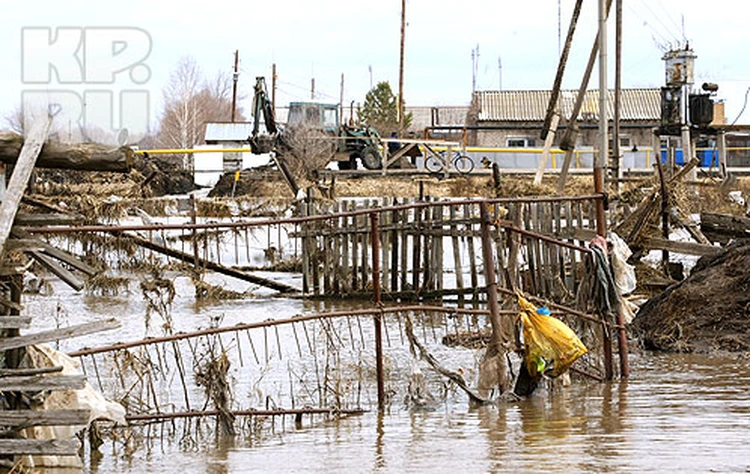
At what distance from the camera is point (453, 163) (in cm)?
4462

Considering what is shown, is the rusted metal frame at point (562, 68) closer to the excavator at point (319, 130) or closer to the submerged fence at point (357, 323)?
the submerged fence at point (357, 323)

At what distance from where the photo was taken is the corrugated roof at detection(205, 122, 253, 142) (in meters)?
67.1

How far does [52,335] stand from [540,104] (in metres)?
63.2

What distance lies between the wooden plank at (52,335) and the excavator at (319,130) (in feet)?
115

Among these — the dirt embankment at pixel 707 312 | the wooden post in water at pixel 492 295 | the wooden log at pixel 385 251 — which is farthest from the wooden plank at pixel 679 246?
the wooden post in water at pixel 492 295

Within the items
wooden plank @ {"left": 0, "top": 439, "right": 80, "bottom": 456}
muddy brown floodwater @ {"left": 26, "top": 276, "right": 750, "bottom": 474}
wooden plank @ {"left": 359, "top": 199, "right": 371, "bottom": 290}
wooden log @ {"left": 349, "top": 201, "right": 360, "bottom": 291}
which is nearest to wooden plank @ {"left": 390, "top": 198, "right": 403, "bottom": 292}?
wooden plank @ {"left": 359, "top": 199, "right": 371, "bottom": 290}

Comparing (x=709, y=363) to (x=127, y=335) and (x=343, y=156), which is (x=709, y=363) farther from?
(x=343, y=156)

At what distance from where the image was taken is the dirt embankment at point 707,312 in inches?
536

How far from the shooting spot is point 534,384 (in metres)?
10.5

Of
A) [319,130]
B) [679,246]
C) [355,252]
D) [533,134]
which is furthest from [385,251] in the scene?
[533,134]

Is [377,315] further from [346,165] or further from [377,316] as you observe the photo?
[346,165]

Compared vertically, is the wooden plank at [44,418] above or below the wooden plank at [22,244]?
below

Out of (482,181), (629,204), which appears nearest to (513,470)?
(629,204)

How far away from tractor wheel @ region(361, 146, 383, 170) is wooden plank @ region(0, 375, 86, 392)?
126 feet
